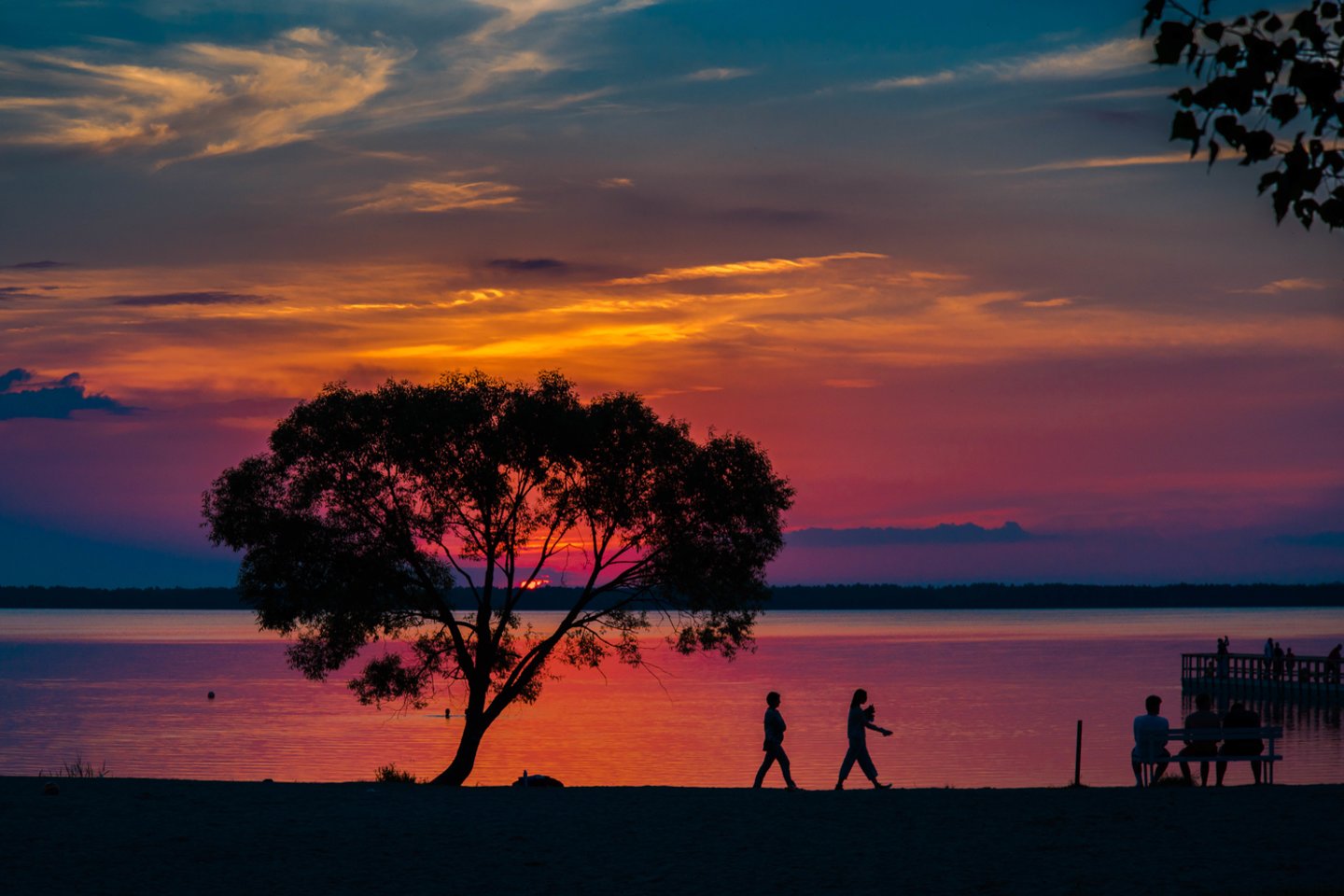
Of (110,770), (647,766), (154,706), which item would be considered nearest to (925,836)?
(647,766)

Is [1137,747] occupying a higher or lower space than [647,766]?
higher

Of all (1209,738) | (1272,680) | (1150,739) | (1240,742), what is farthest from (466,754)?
(1272,680)

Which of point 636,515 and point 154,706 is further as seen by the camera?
point 154,706

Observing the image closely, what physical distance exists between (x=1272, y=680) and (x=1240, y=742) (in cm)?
6548

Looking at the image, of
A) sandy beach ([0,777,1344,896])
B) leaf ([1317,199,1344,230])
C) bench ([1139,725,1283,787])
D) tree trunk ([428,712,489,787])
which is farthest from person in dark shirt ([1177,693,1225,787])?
leaf ([1317,199,1344,230])

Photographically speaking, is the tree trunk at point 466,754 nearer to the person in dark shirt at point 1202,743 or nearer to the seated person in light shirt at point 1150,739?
the seated person in light shirt at point 1150,739

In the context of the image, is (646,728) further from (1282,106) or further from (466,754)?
(1282,106)

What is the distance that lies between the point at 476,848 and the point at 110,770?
5318cm

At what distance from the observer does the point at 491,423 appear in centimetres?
3844

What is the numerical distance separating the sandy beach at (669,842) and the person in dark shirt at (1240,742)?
4419 mm

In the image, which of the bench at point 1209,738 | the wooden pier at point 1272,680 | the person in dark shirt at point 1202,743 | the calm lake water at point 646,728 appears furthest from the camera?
the wooden pier at point 1272,680

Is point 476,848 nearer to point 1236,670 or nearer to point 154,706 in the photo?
point 1236,670

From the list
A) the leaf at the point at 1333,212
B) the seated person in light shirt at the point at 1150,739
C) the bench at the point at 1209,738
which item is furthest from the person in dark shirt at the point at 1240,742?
the leaf at the point at 1333,212

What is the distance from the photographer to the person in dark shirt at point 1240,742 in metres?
29.3
